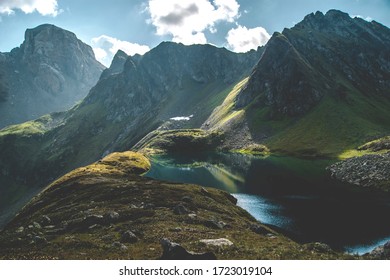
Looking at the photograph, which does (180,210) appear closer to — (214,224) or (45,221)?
(214,224)

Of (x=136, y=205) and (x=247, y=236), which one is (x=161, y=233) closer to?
(x=247, y=236)

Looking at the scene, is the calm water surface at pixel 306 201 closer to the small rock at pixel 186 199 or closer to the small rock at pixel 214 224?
the small rock at pixel 214 224

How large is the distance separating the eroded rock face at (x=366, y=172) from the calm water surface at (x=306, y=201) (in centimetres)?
505

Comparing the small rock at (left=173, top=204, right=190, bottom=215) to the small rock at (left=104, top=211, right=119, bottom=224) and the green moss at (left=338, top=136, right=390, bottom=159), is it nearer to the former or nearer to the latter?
the small rock at (left=104, top=211, right=119, bottom=224)

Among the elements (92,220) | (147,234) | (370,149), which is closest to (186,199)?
(92,220)

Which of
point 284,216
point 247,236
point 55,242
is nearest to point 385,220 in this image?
point 284,216

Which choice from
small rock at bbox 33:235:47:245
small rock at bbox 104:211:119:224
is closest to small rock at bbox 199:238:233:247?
small rock at bbox 104:211:119:224

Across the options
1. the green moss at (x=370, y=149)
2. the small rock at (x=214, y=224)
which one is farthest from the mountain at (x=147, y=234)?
the green moss at (x=370, y=149)

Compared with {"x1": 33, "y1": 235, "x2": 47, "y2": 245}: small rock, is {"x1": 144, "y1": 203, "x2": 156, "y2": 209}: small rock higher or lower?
higher

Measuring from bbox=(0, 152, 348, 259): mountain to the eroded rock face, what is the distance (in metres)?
50.5

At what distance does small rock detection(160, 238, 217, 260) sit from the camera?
30531mm

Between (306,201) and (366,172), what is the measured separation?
32.6m

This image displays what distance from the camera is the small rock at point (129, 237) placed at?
43.8 meters

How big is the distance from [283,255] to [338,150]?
491 feet
